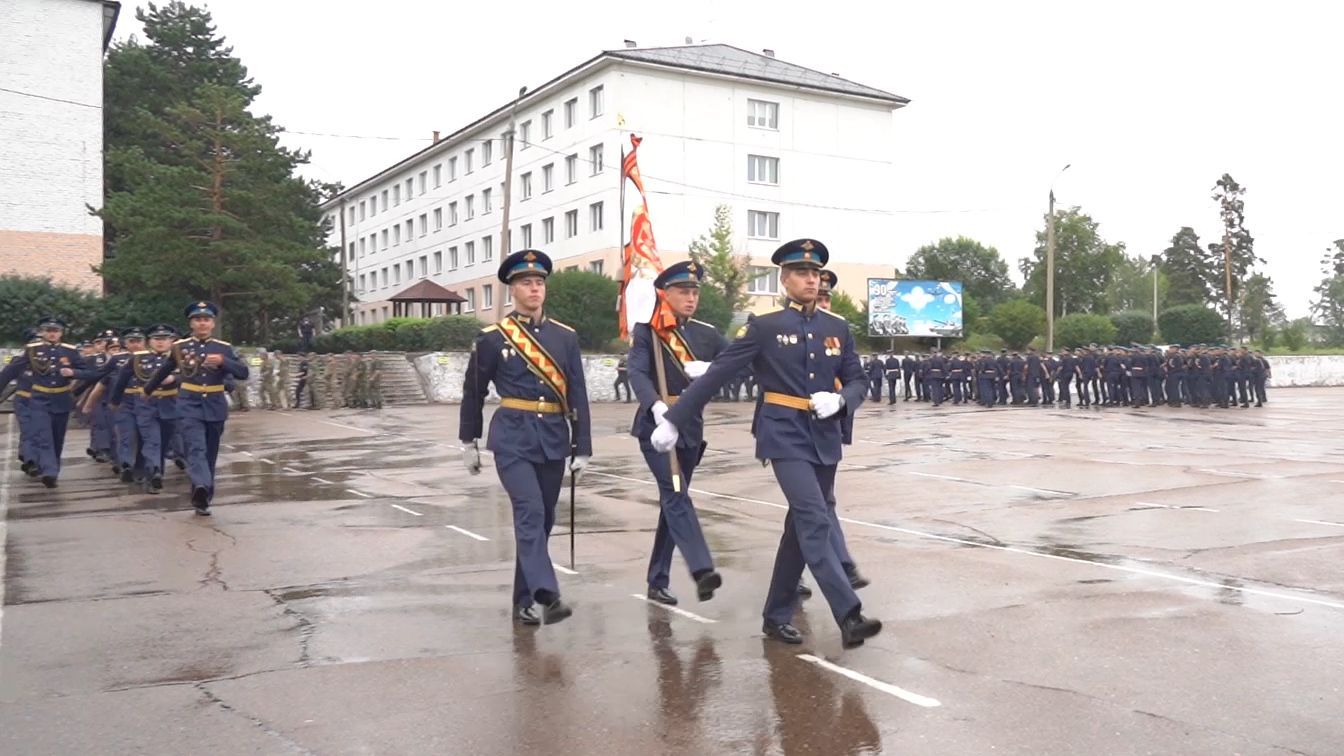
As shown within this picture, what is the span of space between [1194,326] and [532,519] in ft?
167

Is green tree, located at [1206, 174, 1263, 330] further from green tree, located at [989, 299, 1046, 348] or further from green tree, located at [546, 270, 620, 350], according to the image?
green tree, located at [546, 270, 620, 350]

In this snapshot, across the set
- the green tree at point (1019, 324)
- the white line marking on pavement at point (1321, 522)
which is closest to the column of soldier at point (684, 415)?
the white line marking on pavement at point (1321, 522)

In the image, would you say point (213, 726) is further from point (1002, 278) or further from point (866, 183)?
point (1002, 278)

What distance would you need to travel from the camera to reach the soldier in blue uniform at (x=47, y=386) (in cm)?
1428

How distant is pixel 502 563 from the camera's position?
868cm

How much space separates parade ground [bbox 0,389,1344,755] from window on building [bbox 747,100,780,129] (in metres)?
43.4

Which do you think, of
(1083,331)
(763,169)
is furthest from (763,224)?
(1083,331)

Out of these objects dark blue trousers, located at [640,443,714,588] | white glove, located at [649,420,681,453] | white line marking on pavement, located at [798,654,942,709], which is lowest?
white line marking on pavement, located at [798,654,942,709]

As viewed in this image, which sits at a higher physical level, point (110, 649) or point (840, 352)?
point (840, 352)

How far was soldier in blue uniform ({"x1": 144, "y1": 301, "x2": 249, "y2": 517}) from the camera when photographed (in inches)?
448

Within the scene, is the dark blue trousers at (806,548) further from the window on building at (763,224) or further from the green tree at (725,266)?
the window on building at (763,224)

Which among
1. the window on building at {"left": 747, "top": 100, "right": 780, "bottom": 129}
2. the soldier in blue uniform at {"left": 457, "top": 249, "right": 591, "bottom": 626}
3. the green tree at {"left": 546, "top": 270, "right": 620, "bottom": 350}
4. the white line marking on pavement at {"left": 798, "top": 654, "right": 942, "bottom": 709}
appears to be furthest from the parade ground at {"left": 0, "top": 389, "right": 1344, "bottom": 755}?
the window on building at {"left": 747, "top": 100, "right": 780, "bottom": 129}

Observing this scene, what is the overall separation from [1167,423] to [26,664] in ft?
78.4

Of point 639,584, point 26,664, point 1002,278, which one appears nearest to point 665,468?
point 639,584
